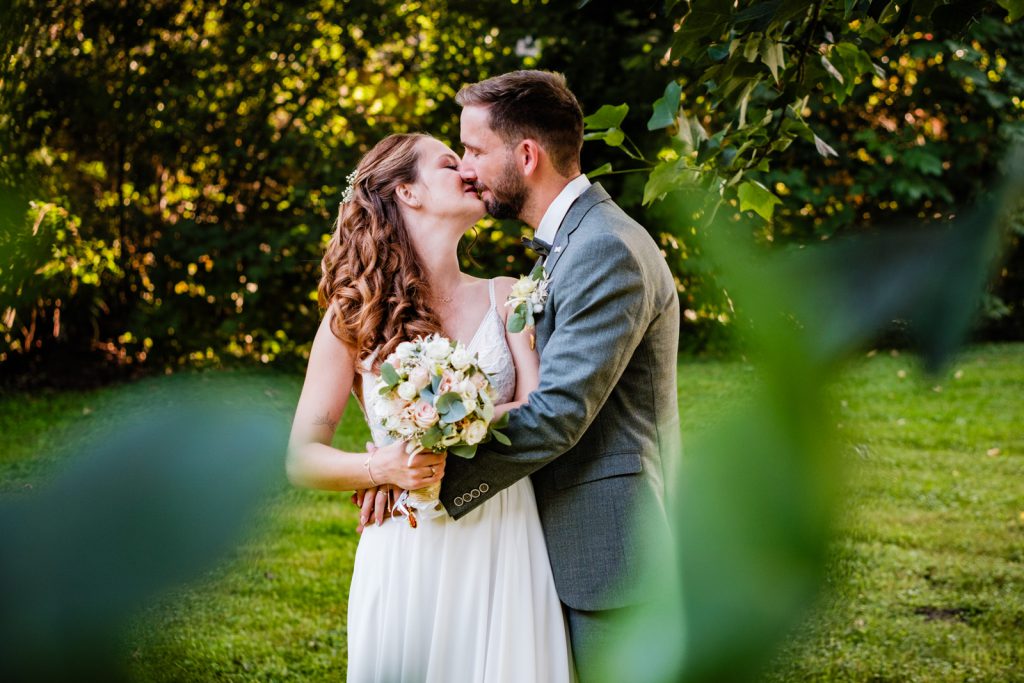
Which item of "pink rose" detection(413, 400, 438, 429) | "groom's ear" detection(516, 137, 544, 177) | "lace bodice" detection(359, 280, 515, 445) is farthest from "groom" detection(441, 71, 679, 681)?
"pink rose" detection(413, 400, 438, 429)

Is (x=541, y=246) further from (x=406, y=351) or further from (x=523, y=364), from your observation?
(x=406, y=351)

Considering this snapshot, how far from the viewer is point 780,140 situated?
6.74ft

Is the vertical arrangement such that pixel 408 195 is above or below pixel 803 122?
below

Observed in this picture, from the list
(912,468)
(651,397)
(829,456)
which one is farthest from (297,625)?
(829,456)

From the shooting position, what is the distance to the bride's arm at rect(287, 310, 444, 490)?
5.71 feet

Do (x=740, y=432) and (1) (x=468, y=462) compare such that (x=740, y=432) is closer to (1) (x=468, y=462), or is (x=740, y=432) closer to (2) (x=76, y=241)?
(2) (x=76, y=241)

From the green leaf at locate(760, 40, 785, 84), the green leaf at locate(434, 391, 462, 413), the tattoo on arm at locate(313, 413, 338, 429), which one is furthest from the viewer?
the tattoo on arm at locate(313, 413, 338, 429)

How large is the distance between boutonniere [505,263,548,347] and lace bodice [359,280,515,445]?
0.57 ft

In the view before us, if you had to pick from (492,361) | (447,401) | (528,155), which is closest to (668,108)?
(528,155)

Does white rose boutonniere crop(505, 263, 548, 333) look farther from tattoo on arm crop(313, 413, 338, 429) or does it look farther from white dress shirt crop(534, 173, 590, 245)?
tattoo on arm crop(313, 413, 338, 429)

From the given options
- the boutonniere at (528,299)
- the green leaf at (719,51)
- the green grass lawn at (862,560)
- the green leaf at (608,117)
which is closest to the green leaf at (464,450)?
the green grass lawn at (862,560)

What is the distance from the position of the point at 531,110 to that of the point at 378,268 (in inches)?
20.5

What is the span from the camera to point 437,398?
61.4 inches

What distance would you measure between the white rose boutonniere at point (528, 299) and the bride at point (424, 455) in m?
0.12
